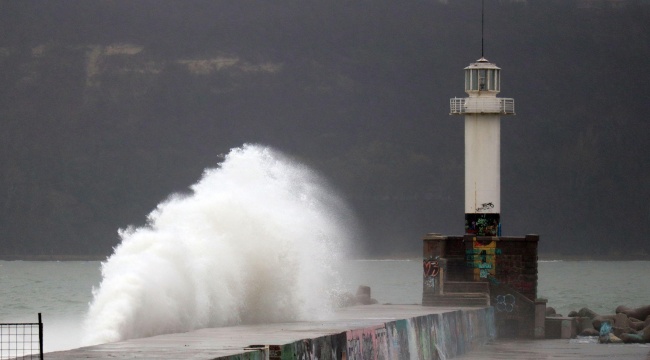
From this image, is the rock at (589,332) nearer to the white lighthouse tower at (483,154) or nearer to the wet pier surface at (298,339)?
the wet pier surface at (298,339)

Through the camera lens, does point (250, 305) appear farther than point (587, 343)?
No

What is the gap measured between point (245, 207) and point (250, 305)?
2.82 m

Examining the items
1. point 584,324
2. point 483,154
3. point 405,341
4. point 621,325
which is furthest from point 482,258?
point 405,341

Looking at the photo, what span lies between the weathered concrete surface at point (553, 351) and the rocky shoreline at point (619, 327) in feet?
2.64

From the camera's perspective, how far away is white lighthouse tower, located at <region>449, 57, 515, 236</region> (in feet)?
Result: 139

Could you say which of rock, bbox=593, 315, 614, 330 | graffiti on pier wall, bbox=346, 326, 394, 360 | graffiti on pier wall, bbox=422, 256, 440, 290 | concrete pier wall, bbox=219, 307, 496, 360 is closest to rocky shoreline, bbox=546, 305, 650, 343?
rock, bbox=593, 315, 614, 330

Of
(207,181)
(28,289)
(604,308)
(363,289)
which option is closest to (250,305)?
(207,181)

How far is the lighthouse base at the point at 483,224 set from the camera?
1657 inches

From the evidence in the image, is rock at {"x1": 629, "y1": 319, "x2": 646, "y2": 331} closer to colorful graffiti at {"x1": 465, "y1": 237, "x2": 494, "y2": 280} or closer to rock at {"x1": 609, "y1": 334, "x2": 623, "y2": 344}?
rock at {"x1": 609, "y1": 334, "x2": 623, "y2": 344}

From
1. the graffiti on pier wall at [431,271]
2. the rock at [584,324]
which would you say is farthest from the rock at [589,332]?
the graffiti on pier wall at [431,271]

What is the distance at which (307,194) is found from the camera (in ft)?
122

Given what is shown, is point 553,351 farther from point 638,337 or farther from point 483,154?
point 483,154

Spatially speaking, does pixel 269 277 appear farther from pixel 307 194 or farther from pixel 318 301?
pixel 307 194

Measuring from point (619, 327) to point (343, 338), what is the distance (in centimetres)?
1988
